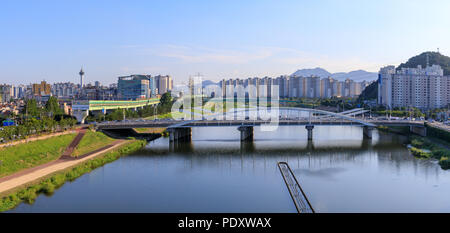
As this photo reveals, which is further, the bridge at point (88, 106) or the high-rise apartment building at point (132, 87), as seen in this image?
the high-rise apartment building at point (132, 87)

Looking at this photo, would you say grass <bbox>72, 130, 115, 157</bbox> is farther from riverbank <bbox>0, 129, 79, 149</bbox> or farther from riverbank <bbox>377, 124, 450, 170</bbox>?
riverbank <bbox>377, 124, 450, 170</bbox>

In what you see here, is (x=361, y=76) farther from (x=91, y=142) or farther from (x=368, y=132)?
(x=91, y=142)

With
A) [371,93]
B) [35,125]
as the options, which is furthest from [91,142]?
[371,93]

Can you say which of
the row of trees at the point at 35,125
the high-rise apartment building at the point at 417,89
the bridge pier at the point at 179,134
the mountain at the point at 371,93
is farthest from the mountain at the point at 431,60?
the row of trees at the point at 35,125

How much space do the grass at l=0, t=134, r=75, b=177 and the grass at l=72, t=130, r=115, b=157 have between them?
617 millimetres

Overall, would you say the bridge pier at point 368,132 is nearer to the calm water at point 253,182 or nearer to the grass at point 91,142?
the calm water at point 253,182

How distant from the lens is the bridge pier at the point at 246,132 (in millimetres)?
19734

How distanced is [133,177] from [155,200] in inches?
114

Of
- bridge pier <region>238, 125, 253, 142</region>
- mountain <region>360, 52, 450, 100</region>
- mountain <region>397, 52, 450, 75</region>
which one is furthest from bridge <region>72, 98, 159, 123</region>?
mountain <region>397, 52, 450, 75</region>

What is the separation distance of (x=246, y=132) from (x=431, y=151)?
29.8 feet

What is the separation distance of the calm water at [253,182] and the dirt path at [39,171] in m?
1.04

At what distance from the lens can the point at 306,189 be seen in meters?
9.98

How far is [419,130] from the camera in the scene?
20.8 metres
